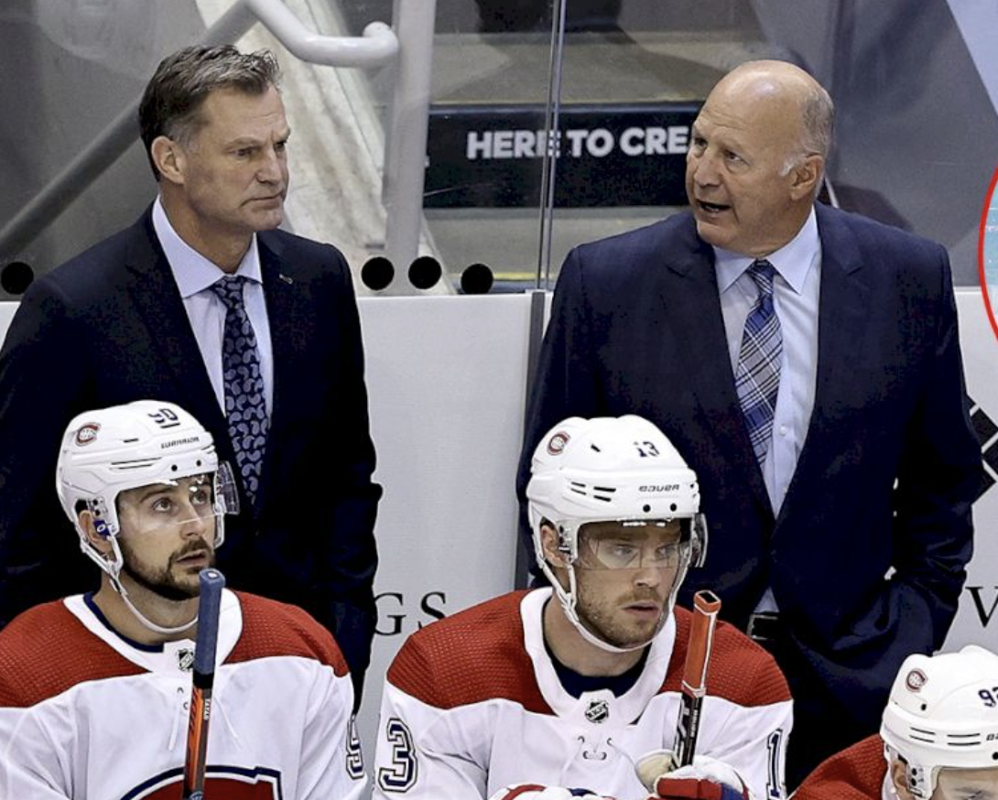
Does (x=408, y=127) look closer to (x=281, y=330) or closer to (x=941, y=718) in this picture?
(x=281, y=330)

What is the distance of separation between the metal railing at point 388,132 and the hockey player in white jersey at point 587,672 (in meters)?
0.99

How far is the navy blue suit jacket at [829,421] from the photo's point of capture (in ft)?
13.6

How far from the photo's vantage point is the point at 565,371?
4168 mm

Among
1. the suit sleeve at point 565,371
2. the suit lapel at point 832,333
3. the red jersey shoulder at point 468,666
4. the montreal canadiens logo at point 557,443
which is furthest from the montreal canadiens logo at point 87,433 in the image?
the suit lapel at point 832,333

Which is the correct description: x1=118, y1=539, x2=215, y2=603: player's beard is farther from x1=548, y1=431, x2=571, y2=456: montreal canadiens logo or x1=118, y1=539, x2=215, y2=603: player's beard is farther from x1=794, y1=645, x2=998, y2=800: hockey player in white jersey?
x1=794, y1=645, x2=998, y2=800: hockey player in white jersey

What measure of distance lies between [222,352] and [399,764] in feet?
2.78

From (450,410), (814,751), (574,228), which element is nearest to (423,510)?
(450,410)

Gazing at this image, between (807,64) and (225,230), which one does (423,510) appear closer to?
(225,230)

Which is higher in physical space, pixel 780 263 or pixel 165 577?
pixel 780 263

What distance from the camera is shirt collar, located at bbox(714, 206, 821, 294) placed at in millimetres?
4230

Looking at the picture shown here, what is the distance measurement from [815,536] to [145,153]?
4.51ft

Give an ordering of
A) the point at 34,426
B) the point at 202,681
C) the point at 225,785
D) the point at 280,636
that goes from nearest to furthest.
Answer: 1. the point at 202,681
2. the point at 225,785
3. the point at 280,636
4. the point at 34,426

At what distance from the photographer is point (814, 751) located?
14.0ft

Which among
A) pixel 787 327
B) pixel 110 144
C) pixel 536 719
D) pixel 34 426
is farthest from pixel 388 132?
pixel 536 719
